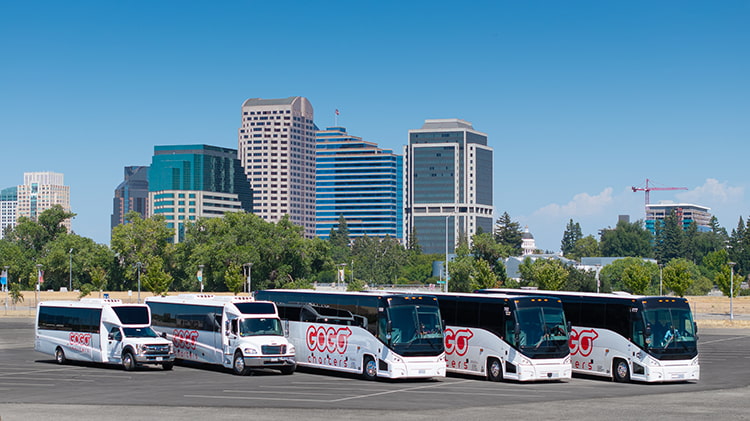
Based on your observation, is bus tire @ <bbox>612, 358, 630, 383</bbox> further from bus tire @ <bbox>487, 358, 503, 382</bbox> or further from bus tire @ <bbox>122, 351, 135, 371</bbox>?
A: bus tire @ <bbox>122, 351, 135, 371</bbox>

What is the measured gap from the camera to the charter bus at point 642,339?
33.0 meters

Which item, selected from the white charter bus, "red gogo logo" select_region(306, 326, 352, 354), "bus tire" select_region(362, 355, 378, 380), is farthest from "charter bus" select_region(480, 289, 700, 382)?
the white charter bus

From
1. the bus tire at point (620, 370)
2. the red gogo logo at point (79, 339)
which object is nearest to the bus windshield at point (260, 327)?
the red gogo logo at point (79, 339)

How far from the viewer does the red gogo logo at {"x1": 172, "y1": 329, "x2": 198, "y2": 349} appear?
3925 centimetres

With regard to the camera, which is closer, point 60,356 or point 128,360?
point 128,360

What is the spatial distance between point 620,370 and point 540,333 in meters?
3.73

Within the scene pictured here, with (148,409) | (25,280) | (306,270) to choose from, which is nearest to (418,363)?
(148,409)

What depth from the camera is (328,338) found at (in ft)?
117

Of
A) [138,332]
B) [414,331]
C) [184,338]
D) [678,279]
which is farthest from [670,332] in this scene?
[678,279]

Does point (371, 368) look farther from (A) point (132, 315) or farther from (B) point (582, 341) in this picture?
(A) point (132, 315)

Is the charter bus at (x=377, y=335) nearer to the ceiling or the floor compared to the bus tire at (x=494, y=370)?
nearer to the ceiling

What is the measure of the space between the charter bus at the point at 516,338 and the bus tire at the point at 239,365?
8.38 m

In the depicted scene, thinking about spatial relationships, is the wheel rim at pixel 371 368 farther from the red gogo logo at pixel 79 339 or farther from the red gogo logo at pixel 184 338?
the red gogo logo at pixel 79 339

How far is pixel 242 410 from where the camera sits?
25.2 metres
